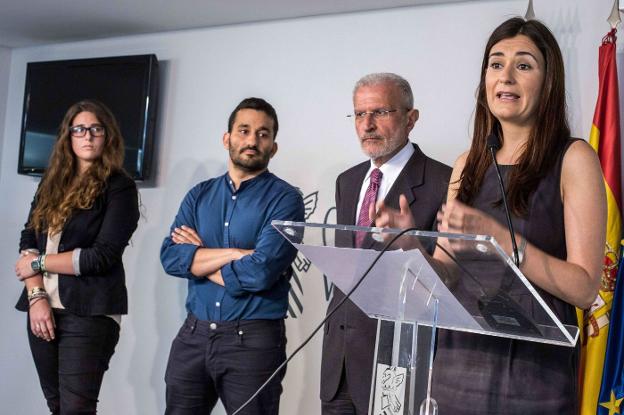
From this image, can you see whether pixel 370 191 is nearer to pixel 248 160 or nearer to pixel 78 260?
pixel 248 160

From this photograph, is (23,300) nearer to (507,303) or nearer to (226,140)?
(226,140)

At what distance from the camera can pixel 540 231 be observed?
74.9 inches

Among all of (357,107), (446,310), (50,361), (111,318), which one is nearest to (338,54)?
(357,107)

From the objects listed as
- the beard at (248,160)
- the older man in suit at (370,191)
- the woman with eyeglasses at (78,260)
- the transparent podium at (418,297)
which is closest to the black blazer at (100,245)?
the woman with eyeglasses at (78,260)

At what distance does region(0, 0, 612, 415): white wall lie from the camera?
13.9ft

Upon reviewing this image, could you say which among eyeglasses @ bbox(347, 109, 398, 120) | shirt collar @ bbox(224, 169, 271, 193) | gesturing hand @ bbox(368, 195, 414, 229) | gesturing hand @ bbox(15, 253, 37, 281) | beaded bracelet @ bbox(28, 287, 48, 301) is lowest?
beaded bracelet @ bbox(28, 287, 48, 301)

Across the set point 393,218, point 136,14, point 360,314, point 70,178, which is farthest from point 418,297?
point 136,14

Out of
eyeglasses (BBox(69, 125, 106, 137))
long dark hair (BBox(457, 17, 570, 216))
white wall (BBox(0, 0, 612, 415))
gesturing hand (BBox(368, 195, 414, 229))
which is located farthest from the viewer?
white wall (BBox(0, 0, 612, 415))

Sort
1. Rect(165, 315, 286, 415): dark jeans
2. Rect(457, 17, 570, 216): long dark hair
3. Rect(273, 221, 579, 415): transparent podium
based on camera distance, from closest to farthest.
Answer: Rect(273, 221, 579, 415): transparent podium → Rect(457, 17, 570, 216): long dark hair → Rect(165, 315, 286, 415): dark jeans

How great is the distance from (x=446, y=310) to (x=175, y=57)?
156 inches

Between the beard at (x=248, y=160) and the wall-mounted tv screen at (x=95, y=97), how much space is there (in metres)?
1.50

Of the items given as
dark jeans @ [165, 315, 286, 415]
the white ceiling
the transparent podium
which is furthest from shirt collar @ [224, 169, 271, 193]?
the transparent podium

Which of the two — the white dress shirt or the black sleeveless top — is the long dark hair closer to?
the black sleeveless top

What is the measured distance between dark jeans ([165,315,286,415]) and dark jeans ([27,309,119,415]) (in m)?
0.34
